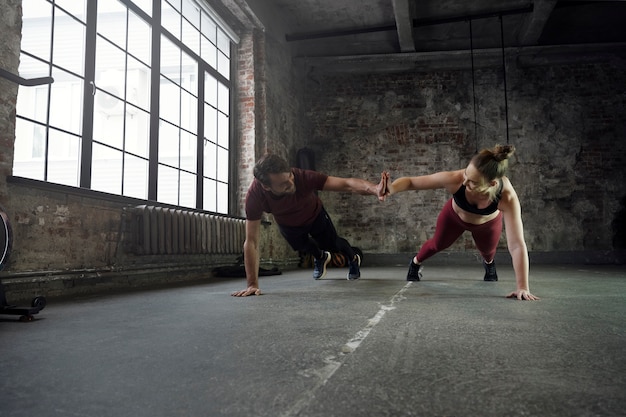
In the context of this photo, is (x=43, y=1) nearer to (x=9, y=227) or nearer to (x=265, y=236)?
(x=9, y=227)

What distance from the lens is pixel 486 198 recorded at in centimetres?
297

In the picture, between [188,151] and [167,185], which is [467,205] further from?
[188,151]

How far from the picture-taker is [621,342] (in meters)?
1.49

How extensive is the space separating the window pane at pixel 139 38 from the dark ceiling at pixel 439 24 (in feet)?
9.84

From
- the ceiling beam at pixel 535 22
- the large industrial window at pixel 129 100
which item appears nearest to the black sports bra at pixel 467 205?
the large industrial window at pixel 129 100

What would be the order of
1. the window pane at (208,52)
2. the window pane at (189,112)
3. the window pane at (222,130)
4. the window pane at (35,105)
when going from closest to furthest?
1. the window pane at (35,105)
2. the window pane at (189,112)
3. the window pane at (208,52)
4. the window pane at (222,130)

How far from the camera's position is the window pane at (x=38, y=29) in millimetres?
3539

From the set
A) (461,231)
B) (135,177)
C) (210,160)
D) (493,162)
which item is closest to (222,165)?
(210,160)

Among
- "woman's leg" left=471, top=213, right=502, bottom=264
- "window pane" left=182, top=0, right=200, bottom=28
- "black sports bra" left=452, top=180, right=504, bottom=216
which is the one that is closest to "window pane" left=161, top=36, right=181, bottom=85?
"window pane" left=182, top=0, right=200, bottom=28

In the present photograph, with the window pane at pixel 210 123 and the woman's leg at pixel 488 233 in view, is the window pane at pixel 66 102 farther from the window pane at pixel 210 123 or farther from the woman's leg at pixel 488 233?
the woman's leg at pixel 488 233

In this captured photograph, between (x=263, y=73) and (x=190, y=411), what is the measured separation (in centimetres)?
685

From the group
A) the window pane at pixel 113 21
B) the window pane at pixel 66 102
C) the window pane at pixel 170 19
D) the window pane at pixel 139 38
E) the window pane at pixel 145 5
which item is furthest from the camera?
the window pane at pixel 170 19

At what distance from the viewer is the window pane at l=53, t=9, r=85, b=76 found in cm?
373

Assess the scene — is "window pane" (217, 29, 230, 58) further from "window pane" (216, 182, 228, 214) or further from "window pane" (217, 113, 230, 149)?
"window pane" (216, 182, 228, 214)
